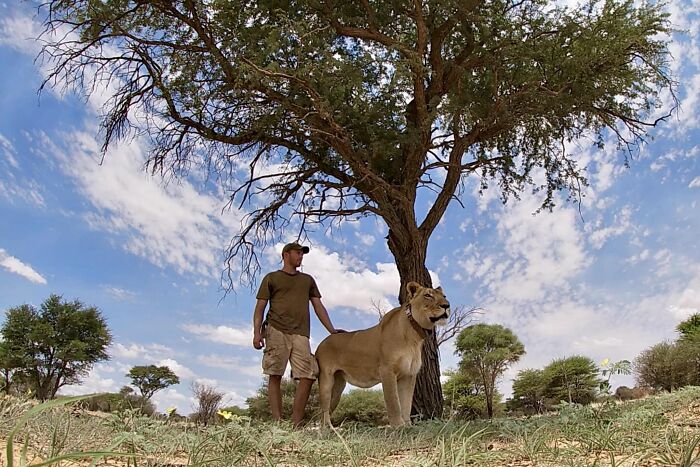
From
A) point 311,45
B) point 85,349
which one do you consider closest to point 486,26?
point 311,45

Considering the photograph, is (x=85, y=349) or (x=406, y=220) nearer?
(x=406, y=220)

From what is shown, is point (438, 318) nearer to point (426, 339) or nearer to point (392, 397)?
point (392, 397)

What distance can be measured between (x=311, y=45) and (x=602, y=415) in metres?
6.38

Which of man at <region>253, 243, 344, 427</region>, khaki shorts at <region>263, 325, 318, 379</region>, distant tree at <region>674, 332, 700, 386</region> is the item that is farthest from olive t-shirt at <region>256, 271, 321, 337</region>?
distant tree at <region>674, 332, 700, 386</region>

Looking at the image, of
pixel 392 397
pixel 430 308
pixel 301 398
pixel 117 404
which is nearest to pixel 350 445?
pixel 117 404

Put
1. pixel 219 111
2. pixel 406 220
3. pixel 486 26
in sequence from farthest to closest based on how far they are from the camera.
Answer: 1. pixel 219 111
2. pixel 406 220
3. pixel 486 26

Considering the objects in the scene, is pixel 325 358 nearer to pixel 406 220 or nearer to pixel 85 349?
pixel 406 220

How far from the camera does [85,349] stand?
27.2 metres

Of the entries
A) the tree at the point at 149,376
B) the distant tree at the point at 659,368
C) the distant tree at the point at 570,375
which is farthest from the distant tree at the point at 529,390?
the tree at the point at 149,376

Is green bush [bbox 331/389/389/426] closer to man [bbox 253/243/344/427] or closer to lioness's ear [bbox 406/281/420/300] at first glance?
man [bbox 253/243/344/427]

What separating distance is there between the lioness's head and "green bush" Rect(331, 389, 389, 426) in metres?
18.1

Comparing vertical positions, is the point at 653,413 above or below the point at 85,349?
below

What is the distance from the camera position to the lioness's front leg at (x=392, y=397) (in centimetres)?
736

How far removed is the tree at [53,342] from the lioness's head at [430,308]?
23041mm
